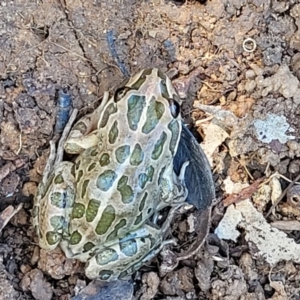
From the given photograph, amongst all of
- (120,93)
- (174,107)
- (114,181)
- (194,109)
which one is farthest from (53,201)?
(194,109)

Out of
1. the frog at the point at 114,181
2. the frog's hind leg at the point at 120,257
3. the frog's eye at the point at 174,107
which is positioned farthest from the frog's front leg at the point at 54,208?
the frog's eye at the point at 174,107

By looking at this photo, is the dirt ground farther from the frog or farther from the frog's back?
the frog's back

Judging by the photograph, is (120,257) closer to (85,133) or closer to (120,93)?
(85,133)

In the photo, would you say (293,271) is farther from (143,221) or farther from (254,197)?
(143,221)

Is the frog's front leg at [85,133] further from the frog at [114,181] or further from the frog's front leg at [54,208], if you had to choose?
the frog's front leg at [54,208]

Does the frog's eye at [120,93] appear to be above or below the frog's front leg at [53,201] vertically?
above

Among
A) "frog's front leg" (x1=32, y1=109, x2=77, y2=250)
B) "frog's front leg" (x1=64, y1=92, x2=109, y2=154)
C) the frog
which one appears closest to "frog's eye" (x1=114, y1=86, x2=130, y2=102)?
the frog
